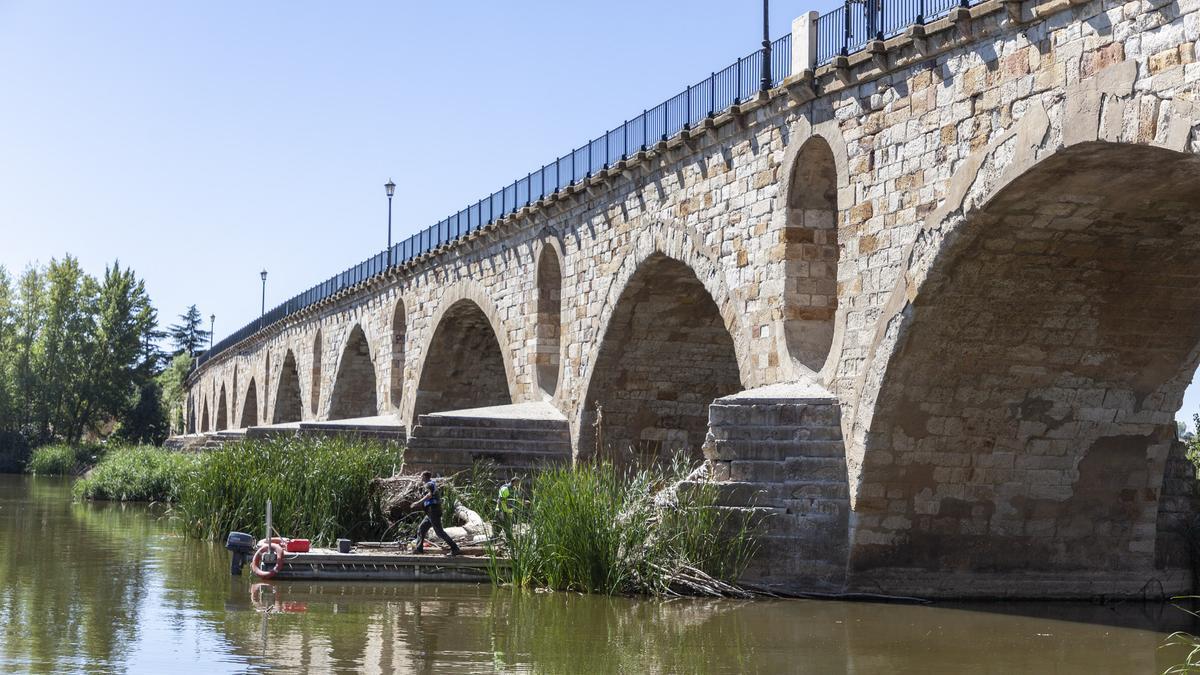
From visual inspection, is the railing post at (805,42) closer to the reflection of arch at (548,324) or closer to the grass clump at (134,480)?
the reflection of arch at (548,324)

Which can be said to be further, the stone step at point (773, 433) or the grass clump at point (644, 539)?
the stone step at point (773, 433)

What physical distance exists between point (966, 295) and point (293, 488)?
26.3ft

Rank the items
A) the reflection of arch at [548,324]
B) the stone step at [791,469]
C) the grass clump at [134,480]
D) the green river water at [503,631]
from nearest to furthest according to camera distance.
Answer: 1. the green river water at [503,631]
2. the stone step at [791,469]
3. the reflection of arch at [548,324]
4. the grass clump at [134,480]

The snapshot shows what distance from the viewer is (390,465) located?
59.0 ft

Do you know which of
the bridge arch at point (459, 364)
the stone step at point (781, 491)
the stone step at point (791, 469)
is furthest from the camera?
the bridge arch at point (459, 364)

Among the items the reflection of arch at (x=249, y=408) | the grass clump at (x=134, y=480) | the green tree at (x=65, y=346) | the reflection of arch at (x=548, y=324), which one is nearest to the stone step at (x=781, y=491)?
the reflection of arch at (x=548, y=324)

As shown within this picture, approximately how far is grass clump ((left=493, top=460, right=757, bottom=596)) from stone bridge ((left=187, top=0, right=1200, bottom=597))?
392 millimetres

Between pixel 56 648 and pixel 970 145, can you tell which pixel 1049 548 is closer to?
pixel 970 145

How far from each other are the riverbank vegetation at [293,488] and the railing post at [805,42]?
22.3 ft

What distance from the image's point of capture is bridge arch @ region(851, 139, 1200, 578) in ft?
39.2

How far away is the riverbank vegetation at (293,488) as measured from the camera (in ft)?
53.1

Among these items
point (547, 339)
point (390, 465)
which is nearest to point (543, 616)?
point (390, 465)

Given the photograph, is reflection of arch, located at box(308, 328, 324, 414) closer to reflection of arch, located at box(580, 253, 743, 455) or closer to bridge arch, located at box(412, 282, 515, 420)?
bridge arch, located at box(412, 282, 515, 420)

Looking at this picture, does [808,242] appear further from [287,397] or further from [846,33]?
[287,397]
